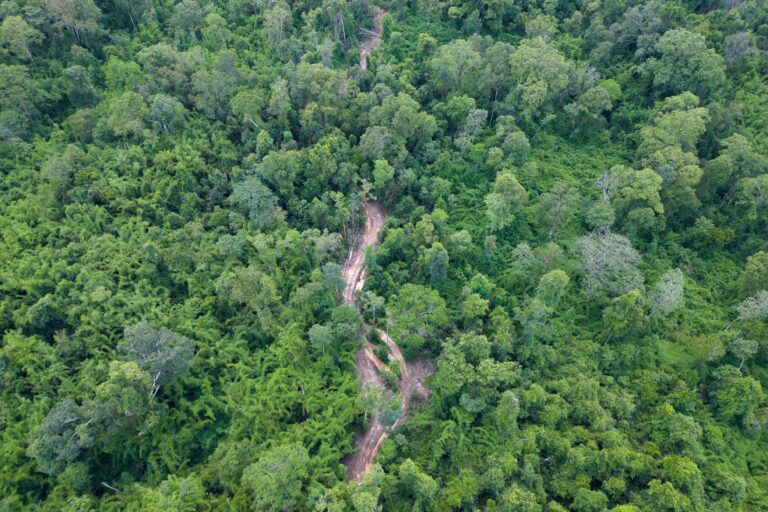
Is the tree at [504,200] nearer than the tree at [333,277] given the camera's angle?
No

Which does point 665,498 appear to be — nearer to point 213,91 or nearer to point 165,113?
point 213,91

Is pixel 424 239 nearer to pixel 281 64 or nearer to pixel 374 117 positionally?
pixel 374 117

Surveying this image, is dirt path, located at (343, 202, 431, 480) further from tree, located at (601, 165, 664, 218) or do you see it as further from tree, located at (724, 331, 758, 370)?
tree, located at (724, 331, 758, 370)

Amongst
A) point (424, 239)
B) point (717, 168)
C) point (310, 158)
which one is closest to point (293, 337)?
point (424, 239)

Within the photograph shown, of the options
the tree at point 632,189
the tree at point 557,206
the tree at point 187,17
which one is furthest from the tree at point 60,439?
the tree at point 632,189

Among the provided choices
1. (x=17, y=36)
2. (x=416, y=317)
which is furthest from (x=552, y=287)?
(x=17, y=36)

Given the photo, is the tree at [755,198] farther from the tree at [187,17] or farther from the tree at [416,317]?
the tree at [187,17]

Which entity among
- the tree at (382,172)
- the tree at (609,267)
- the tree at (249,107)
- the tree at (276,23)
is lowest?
the tree at (609,267)
